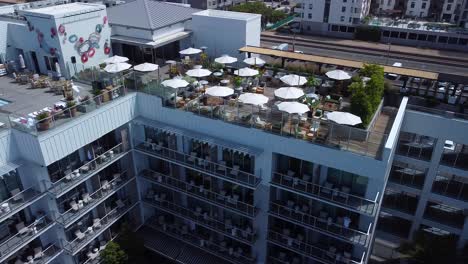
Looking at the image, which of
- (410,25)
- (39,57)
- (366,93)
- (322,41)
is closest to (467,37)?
(410,25)

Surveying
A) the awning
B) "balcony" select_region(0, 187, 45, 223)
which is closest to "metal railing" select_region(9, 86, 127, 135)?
"balcony" select_region(0, 187, 45, 223)

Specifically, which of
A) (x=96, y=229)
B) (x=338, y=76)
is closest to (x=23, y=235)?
(x=96, y=229)

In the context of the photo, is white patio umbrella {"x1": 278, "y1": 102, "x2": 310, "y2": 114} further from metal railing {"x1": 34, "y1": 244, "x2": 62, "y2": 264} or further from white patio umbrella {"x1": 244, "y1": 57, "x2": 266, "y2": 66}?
metal railing {"x1": 34, "y1": 244, "x2": 62, "y2": 264}

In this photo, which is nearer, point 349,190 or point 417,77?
point 349,190

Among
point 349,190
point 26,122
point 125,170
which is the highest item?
point 26,122

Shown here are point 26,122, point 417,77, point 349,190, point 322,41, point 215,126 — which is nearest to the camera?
point 26,122

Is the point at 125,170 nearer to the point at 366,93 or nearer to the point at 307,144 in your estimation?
the point at 307,144

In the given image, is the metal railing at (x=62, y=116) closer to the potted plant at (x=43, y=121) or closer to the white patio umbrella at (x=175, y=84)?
the potted plant at (x=43, y=121)
